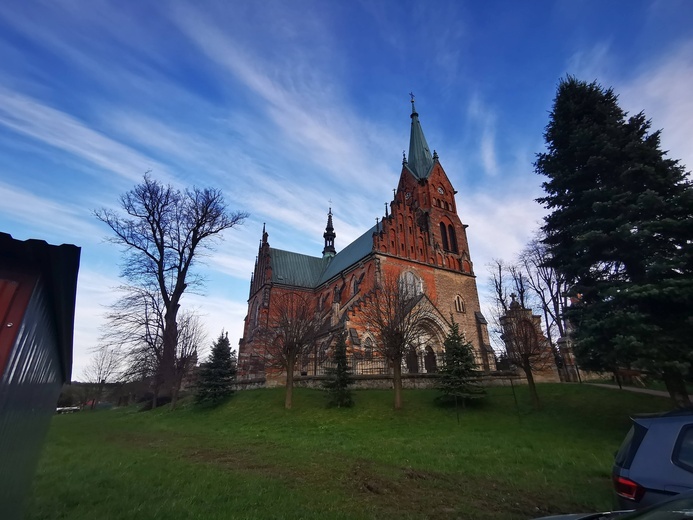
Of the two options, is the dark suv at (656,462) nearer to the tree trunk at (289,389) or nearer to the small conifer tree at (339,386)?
the small conifer tree at (339,386)

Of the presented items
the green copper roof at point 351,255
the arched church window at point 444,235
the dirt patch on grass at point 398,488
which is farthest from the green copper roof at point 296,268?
the dirt patch on grass at point 398,488

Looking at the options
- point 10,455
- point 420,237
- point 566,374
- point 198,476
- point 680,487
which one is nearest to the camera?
point 680,487

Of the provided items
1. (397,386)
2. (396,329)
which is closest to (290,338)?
(396,329)

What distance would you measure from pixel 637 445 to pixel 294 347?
1595cm

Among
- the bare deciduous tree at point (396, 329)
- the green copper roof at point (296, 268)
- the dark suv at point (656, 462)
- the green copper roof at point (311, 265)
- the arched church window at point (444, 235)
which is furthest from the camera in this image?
the green copper roof at point (296, 268)

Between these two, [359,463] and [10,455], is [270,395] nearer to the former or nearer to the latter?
[359,463]

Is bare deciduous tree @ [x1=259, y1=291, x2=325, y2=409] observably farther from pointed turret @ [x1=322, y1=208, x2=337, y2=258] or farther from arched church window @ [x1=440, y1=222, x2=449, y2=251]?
pointed turret @ [x1=322, y1=208, x2=337, y2=258]

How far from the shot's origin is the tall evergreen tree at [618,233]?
9.20 metres

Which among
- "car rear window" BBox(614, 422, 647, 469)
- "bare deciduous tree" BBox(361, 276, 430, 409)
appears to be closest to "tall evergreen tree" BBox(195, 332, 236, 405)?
"bare deciduous tree" BBox(361, 276, 430, 409)

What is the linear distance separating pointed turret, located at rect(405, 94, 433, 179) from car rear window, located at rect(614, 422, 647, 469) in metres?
34.4

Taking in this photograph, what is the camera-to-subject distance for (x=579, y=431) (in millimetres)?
10820

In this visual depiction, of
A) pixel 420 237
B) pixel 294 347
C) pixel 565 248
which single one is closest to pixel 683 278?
pixel 565 248

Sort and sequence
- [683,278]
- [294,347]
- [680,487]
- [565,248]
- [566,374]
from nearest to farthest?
[680,487] < [683,278] < [565,248] < [294,347] < [566,374]

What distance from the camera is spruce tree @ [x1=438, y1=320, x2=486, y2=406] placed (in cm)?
1495
